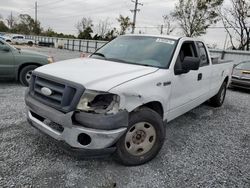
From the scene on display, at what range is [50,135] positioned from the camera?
7.97 ft

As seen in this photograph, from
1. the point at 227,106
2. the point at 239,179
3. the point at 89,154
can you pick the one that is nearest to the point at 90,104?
the point at 89,154

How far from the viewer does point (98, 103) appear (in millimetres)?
2281

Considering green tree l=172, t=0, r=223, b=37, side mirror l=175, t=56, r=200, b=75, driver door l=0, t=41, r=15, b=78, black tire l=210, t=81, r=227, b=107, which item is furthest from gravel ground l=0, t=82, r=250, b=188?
green tree l=172, t=0, r=223, b=37

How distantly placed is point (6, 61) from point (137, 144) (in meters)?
5.10

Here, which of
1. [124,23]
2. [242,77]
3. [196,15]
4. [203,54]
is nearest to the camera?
[203,54]

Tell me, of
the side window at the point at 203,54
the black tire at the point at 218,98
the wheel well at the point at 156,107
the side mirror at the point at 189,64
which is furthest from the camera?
the black tire at the point at 218,98

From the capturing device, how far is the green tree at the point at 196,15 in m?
26.5

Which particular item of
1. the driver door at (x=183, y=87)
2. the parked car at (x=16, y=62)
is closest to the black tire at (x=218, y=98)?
the driver door at (x=183, y=87)

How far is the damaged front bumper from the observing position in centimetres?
217

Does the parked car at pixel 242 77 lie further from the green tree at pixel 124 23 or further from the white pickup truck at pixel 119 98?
the green tree at pixel 124 23

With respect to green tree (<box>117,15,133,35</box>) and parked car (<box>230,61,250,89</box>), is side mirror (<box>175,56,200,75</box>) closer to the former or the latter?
parked car (<box>230,61,250,89</box>)

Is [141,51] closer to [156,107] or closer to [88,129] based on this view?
[156,107]

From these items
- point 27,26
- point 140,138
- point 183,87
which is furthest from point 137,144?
point 27,26

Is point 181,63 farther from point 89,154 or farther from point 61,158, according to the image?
point 61,158
